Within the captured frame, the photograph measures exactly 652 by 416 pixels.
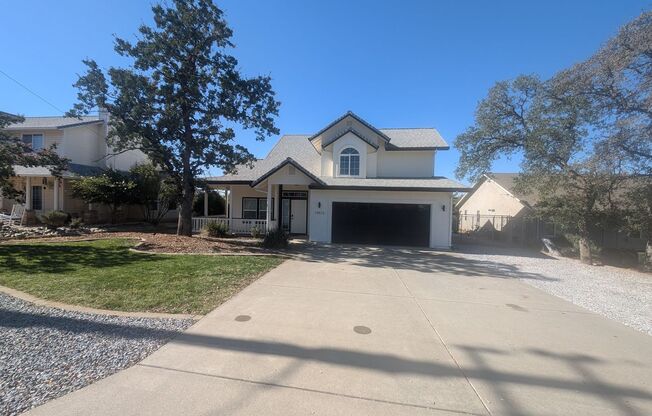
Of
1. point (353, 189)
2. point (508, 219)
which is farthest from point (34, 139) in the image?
point (508, 219)

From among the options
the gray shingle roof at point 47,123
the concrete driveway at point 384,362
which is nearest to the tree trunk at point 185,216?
the concrete driveway at point 384,362

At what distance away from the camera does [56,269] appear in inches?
300

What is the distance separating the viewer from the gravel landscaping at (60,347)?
2.98 m

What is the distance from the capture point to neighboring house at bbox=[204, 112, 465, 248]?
14.9m

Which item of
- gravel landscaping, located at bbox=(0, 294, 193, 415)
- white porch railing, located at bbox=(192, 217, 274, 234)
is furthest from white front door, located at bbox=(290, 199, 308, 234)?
gravel landscaping, located at bbox=(0, 294, 193, 415)

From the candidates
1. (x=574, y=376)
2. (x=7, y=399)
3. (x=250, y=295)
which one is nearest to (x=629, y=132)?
(x=574, y=376)

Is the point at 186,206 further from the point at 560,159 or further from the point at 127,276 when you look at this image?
the point at 560,159

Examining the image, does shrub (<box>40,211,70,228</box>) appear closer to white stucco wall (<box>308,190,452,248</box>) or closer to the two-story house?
the two-story house

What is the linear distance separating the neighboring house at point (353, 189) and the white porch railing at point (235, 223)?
0.06 metres

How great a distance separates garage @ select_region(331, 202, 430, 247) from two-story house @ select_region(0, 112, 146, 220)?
1489cm

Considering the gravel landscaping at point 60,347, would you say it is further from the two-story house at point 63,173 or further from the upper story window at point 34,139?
the upper story window at point 34,139

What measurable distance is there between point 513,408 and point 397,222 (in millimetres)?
12424

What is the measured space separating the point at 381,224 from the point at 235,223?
329 inches

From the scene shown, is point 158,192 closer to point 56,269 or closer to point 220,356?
point 56,269
